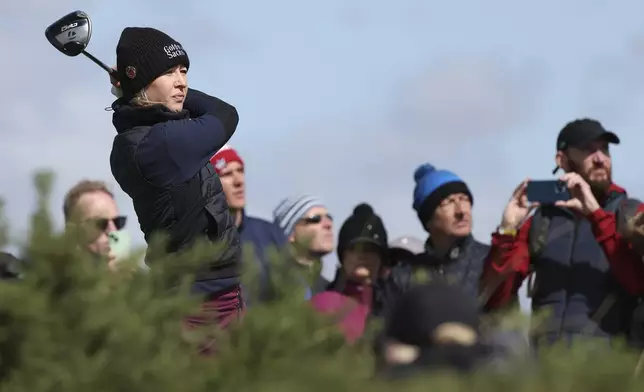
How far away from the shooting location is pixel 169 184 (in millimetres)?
6914

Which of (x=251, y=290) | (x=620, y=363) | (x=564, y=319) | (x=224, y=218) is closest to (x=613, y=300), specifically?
(x=564, y=319)

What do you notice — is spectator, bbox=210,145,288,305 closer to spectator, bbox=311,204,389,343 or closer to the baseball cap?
spectator, bbox=311,204,389,343

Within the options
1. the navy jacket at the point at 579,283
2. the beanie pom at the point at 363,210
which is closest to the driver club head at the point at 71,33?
the navy jacket at the point at 579,283

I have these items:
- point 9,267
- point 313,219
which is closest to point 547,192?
point 313,219

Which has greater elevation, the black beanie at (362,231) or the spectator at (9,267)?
the black beanie at (362,231)

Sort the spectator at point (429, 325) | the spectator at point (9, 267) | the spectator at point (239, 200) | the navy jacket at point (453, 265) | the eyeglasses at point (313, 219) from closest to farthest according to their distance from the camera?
the spectator at point (9, 267) < the spectator at point (429, 325) < the navy jacket at point (453, 265) < the spectator at point (239, 200) < the eyeglasses at point (313, 219)

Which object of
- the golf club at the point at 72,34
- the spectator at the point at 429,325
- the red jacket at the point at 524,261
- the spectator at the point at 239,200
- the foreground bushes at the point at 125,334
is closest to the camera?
the foreground bushes at the point at 125,334

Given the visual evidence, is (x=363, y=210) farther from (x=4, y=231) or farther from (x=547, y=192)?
(x=4, y=231)

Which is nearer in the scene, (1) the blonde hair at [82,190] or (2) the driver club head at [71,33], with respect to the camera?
(1) the blonde hair at [82,190]

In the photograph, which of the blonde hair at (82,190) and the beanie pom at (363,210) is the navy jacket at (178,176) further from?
the beanie pom at (363,210)

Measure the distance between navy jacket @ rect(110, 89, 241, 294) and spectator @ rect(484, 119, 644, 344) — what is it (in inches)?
99.9

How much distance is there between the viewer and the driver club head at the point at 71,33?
7.68m

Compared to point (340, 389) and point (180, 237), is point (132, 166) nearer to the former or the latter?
point (180, 237)

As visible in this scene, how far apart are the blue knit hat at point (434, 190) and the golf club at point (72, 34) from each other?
302 centimetres
